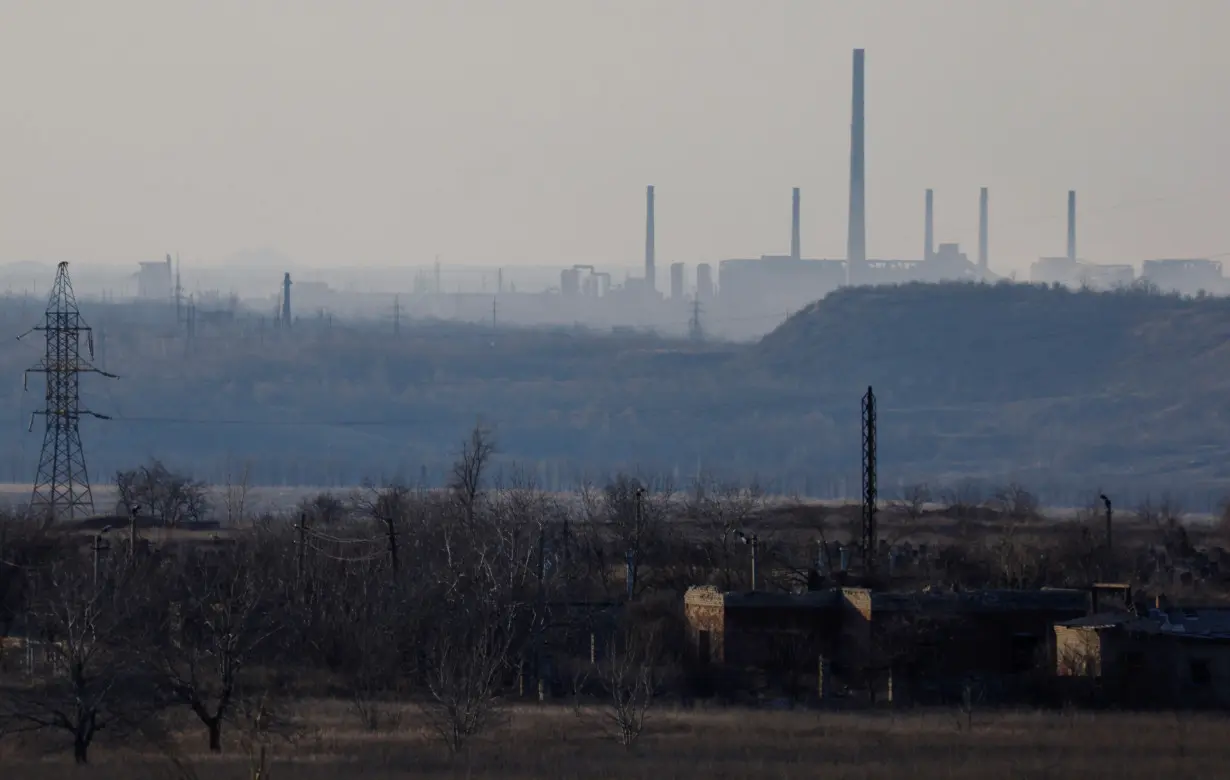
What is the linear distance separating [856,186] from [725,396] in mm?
18130

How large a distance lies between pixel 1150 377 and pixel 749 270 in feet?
186

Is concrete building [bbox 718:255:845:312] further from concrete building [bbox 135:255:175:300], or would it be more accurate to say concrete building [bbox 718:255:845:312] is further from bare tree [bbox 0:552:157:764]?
bare tree [bbox 0:552:157:764]

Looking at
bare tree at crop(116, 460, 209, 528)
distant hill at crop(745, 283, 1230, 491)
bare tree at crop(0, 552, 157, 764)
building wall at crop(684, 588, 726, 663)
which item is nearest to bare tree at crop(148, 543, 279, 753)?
bare tree at crop(0, 552, 157, 764)

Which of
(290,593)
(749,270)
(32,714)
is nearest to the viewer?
(32,714)

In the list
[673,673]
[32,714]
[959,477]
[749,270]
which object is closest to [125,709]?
[32,714]

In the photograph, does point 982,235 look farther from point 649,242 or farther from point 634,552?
point 634,552

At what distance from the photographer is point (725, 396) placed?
5079 inches

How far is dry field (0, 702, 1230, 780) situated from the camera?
803 inches

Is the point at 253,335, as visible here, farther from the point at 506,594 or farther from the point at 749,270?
the point at 506,594

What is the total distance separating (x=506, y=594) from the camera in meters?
29.7

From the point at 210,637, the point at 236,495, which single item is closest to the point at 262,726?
the point at 210,637

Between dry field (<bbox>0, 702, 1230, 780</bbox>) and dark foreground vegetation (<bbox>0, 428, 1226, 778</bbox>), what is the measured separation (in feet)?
0.21

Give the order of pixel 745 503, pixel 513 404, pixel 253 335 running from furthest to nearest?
pixel 253 335, pixel 513 404, pixel 745 503

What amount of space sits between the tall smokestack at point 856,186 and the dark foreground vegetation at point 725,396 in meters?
6.94
